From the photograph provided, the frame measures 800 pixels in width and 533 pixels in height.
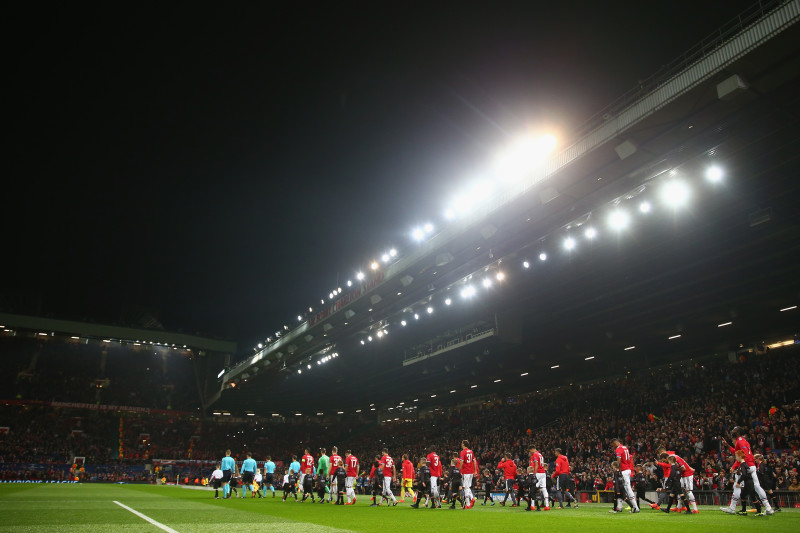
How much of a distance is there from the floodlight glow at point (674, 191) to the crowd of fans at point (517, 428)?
1004cm

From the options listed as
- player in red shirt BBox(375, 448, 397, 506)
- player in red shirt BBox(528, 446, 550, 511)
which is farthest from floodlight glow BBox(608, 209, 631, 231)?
player in red shirt BBox(375, 448, 397, 506)

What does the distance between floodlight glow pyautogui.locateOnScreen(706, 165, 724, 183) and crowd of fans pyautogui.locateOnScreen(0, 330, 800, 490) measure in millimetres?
10777

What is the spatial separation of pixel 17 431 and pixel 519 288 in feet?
169

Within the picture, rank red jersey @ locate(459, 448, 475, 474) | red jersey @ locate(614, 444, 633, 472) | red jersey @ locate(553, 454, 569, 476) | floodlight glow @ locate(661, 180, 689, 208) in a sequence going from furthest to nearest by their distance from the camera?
1. floodlight glow @ locate(661, 180, 689, 208)
2. red jersey @ locate(459, 448, 475, 474)
3. red jersey @ locate(553, 454, 569, 476)
4. red jersey @ locate(614, 444, 633, 472)

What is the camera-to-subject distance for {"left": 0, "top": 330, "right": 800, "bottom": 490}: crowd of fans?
2439 cm

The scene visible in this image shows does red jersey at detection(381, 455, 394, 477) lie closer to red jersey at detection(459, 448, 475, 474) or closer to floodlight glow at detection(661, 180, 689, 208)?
red jersey at detection(459, 448, 475, 474)

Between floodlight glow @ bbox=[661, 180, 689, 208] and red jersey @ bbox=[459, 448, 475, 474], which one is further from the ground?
floodlight glow @ bbox=[661, 180, 689, 208]

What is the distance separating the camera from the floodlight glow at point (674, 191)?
58.6ft

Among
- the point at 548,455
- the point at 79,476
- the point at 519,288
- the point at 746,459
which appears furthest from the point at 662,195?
the point at 79,476

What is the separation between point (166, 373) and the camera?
64.2 metres

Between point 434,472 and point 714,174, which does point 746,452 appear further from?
point 714,174

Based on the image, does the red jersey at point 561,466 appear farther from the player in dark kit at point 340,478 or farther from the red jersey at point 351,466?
the player in dark kit at point 340,478

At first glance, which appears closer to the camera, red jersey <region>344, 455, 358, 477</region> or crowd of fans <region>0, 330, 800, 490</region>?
red jersey <region>344, 455, 358, 477</region>

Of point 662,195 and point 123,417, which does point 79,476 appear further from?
point 662,195
